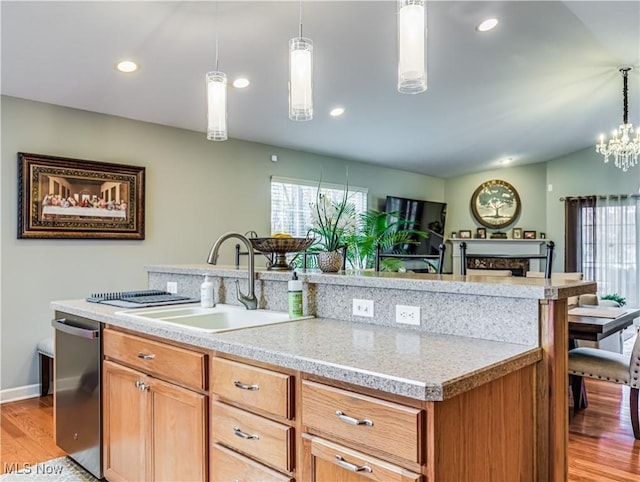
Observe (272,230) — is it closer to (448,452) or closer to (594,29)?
(594,29)

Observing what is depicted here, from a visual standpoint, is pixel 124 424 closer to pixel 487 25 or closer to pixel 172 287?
pixel 172 287

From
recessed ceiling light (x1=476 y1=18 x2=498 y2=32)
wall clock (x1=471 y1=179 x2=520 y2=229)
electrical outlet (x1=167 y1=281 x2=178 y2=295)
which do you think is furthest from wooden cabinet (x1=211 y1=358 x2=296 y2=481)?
wall clock (x1=471 y1=179 x2=520 y2=229)

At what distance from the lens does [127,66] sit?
11.9ft

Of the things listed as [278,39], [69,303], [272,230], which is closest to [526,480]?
[69,303]

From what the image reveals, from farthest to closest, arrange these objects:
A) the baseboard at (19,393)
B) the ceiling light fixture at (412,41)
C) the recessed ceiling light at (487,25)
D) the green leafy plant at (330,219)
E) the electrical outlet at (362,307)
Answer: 1. the baseboard at (19,393)
2. the recessed ceiling light at (487,25)
3. the green leafy plant at (330,219)
4. the electrical outlet at (362,307)
5. the ceiling light fixture at (412,41)

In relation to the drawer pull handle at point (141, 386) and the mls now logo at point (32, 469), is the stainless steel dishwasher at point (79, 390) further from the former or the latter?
the drawer pull handle at point (141, 386)

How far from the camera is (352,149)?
6602 mm

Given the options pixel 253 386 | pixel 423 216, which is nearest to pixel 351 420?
pixel 253 386

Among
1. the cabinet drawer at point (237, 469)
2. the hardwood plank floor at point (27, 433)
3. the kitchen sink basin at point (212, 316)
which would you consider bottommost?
the hardwood plank floor at point (27, 433)

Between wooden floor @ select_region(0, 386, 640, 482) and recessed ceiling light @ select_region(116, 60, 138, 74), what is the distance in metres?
2.71

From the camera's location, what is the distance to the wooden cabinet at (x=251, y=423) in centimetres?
150

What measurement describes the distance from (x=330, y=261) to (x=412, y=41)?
1097 millimetres

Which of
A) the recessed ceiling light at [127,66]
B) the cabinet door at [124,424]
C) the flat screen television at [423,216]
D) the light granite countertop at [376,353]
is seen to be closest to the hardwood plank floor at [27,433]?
the cabinet door at [124,424]

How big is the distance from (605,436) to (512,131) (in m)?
4.51
